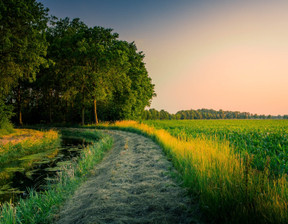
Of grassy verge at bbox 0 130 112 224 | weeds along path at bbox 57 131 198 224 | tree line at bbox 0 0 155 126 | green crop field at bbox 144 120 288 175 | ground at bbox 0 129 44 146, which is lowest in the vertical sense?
grassy verge at bbox 0 130 112 224

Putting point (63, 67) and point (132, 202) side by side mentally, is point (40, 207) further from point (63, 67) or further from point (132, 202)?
point (63, 67)

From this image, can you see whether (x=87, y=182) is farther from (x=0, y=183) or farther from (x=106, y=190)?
(x=0, y=183)

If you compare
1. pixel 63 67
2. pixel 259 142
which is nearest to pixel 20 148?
pixel 259 142

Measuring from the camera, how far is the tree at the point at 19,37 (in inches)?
508

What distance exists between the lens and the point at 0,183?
6574 mm

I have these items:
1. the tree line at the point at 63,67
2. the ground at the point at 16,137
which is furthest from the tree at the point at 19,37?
the ground at the point at 16,137

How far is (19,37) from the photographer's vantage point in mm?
14305

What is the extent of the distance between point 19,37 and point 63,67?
11.6 m

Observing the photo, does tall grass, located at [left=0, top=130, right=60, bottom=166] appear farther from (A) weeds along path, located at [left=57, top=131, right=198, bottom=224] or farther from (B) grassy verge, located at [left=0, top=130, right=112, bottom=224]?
(A) weeds along path, located at [left=57, top=131, right=198, bottom=224]

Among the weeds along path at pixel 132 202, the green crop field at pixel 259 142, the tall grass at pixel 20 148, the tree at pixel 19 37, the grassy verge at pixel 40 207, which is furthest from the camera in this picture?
the tree at pixel 19 37

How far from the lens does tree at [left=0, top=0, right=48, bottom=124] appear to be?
12.9 meters

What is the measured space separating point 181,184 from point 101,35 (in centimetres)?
2555

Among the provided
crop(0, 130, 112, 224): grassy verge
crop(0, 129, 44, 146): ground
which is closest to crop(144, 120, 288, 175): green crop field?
crop(0, 130, 112, 224): grassy verge

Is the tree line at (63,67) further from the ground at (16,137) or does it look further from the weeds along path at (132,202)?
the weeds along path at (132,202)
